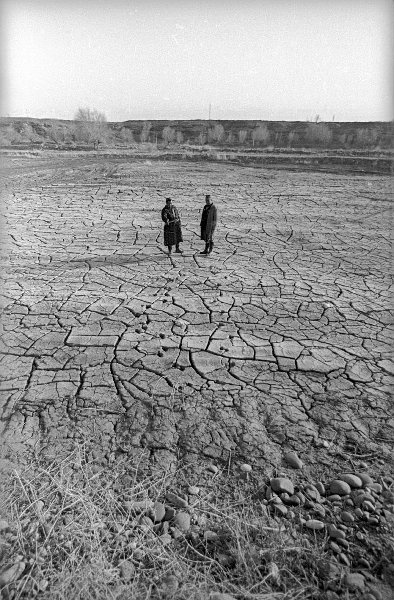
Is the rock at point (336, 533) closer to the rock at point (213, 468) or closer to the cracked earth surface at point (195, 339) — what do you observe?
the cracked earth surface at point (195, 339)

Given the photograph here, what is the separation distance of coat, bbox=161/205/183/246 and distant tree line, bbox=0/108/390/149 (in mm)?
43093

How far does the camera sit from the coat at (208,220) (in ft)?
21.2

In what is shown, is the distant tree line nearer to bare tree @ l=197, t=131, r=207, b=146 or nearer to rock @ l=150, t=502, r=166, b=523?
bare tree @ l=197, t=131, r=207, b=146

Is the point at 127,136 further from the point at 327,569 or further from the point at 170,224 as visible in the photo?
the point at 327,569

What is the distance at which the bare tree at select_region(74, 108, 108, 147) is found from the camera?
4903 centimetres

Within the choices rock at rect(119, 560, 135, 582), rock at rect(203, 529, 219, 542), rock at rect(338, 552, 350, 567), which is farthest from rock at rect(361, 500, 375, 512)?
rock at rect(119, 560, 135, 582)

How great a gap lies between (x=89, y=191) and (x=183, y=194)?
11.3 feet

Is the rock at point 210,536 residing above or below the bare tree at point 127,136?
below

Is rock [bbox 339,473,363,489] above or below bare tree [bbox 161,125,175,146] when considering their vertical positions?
below

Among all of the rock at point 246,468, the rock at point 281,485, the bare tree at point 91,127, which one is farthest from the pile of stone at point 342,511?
the bare tree at point 91,127

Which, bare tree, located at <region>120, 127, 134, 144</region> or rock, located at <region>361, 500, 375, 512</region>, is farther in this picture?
bare tree, located at <region>120, 127, 134, 144</region>

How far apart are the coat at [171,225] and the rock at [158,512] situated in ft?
16.5

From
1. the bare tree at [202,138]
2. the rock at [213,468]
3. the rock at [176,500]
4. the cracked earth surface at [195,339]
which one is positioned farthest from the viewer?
the bare tree at [202,138]

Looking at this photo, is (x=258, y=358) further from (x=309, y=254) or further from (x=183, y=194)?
(x=183, y=194)
